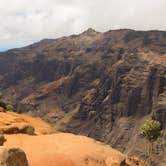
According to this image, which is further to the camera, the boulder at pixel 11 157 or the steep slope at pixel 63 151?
the steep slope at pixel 63 151


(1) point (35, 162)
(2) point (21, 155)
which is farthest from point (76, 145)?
(2) point (21, 155)

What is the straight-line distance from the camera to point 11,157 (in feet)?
81.9

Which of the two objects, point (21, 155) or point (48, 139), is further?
point (48, 139)

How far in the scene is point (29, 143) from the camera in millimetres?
38781

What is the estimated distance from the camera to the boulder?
24.5 metres

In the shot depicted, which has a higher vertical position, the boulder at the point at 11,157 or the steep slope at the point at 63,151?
the boulder at the point at 11,157

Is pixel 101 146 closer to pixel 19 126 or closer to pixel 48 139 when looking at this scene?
pixel 48 139

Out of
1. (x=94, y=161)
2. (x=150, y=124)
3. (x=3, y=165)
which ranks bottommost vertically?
(x=150, y=124)

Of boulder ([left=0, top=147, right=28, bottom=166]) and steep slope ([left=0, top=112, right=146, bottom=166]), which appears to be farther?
steep slope ([left=0, top=112, right=146, bottom=166])

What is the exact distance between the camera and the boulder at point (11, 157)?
24516 millimetres

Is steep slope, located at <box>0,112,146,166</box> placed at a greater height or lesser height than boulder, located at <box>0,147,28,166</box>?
lesser

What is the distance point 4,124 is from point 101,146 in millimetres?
9585

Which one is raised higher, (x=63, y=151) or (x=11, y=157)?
(x=11, y=157)

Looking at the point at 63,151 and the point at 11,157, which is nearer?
the point at 11,157
